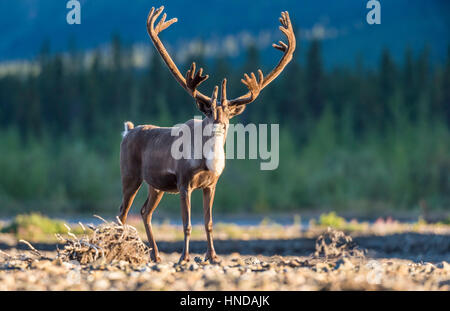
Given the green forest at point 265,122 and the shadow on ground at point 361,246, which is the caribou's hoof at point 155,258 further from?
the green forest at point 265,122

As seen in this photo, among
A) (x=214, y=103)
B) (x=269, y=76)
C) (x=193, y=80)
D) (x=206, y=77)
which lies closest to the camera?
(x=214, y=103)

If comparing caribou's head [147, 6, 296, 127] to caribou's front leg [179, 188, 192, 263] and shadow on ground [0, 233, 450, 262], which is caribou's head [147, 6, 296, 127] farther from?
shadow on ground [0, 233, 450, 262]

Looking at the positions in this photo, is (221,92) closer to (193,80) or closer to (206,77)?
(206,77)

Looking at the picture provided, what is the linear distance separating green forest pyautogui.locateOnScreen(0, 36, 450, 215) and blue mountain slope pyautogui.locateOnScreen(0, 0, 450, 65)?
6656 cm

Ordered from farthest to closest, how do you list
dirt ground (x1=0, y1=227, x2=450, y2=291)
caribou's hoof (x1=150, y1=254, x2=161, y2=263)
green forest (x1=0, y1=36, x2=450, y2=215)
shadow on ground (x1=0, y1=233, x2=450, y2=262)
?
green forest (x1=0, y1=36, x2=450, y2=215) → shadow on ground (x1=0, y1=233, x2=450, y2=262) → caribou's hoof (x1=150, y1=254, x2=161, y2=263) → dirt ground (x1=0, y1=227, x2=450, y2=291)

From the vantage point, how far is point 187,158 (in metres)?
11.8

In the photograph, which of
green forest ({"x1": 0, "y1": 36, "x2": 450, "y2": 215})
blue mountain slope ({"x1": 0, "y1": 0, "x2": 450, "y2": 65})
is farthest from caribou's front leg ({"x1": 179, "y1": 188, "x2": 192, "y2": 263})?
blue mountain slope ({"x1": 0, "y1": 0, "x2": 450, "y2": 65})

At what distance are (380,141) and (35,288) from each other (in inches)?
1925

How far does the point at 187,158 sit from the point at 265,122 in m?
45.0

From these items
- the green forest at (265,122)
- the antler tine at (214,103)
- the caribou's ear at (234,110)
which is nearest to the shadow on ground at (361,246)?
the caribou's ear at (234,110)

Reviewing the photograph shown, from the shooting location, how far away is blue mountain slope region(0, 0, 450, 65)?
458 ft

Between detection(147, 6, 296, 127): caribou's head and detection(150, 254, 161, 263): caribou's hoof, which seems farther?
detection(150, 254, 161, 263): caribou's hoof

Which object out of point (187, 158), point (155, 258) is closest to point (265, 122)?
point (155, 258)

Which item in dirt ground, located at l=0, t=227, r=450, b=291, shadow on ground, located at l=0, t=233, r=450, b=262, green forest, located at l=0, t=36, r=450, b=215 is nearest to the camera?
dirt ground, located at l=0, t=227, r=450, b=291
